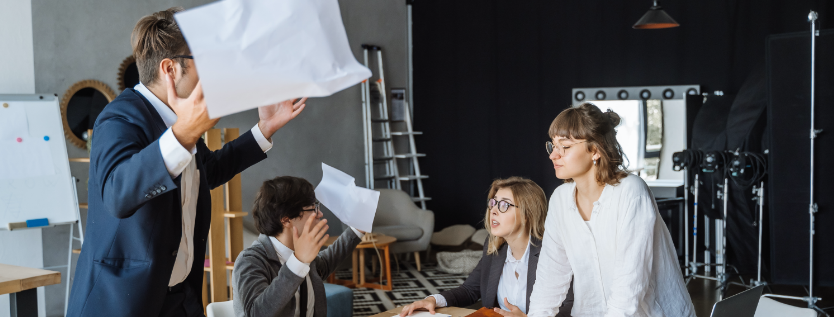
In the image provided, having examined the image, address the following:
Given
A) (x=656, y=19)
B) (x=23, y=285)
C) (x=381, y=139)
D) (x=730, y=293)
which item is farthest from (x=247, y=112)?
(x=730, y=293)

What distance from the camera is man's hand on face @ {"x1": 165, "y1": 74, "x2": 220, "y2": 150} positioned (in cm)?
109

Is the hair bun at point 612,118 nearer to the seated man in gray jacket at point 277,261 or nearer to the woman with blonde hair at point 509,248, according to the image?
the woman with blonde hair at point 509,248

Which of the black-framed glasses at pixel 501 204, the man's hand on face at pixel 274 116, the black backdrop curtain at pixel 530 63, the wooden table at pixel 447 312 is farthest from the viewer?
the black backdrop curtain at pixel 530 63

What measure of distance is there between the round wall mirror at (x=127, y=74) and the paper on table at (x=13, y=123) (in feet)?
3.18

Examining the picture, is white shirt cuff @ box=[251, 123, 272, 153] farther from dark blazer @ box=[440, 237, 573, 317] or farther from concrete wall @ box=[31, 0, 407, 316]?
concrete wall @ box=[31, 0, 407, 316]

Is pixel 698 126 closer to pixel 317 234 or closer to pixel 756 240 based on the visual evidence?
pixel 756 240

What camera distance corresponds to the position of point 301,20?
103 cm

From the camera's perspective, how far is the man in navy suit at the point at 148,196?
1.12 meters

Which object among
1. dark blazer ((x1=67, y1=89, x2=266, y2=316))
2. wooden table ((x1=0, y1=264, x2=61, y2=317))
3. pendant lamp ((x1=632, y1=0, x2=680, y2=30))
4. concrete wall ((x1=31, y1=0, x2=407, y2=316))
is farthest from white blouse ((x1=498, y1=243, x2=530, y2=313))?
pendant lamp ((x1=632, y1=0, x2=680, y2=30))

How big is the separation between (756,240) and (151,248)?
5.63 m

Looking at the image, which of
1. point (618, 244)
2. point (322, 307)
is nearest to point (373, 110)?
point (322, 307)

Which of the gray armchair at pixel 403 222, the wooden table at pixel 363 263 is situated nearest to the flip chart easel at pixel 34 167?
the wooden table at pixel 363 263

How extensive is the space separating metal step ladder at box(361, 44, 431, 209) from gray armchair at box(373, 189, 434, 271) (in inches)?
15.1

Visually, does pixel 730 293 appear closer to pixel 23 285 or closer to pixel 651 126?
pixel 651 126
